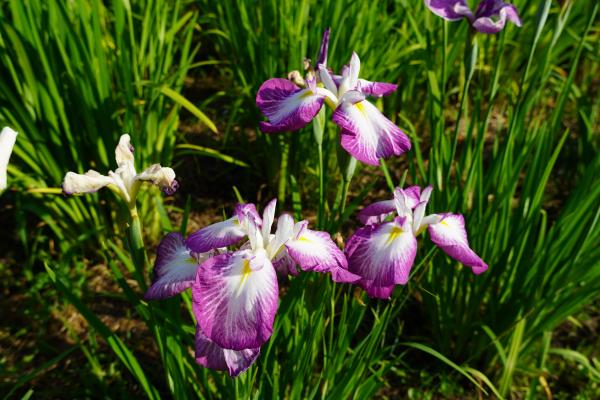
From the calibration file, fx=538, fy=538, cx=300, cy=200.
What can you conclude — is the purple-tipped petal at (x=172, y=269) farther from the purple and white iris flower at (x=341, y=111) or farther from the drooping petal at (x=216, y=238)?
the purple and white iris flower at (x=341, y=111)

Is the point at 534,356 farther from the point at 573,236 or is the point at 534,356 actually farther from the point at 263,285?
the point at 263,285

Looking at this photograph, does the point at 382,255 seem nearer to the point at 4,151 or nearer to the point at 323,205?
the point at 323,205

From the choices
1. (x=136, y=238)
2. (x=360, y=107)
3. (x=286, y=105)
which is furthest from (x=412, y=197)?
(x=136, y=238)

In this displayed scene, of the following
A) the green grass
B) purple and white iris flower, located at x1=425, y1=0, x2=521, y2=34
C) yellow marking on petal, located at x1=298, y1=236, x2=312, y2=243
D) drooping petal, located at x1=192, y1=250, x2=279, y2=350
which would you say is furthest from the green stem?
purple and white iris flower, located at x1=425, y1=0, x2=521, y2=34

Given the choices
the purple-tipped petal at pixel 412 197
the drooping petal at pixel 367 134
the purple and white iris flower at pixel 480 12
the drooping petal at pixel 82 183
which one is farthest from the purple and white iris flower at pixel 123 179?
the purple and white iris flower at pixel 480 12

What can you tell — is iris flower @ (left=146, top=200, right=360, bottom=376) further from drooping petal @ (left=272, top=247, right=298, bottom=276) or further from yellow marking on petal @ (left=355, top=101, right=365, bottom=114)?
yellow marking on petal @ (left=355, top=101, right=365, bottom=114)
